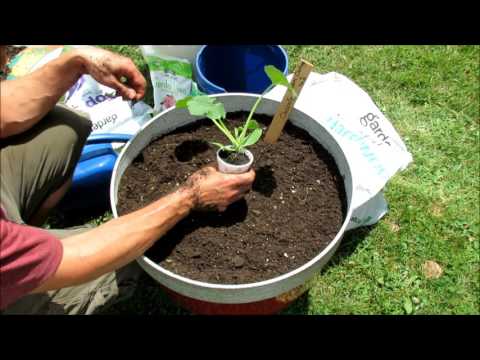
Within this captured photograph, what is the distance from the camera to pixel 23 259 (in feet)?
3.05

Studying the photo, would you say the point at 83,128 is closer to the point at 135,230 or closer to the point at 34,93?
the point at 34,93

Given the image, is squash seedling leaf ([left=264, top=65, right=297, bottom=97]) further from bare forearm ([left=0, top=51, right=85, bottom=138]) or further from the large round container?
bare forearm ([left=0, top=51, right=85, bottom=138])

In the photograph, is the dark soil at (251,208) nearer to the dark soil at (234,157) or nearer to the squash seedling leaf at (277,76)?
the dark soil at (234,157)

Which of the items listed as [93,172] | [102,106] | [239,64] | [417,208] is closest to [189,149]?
[93,172]

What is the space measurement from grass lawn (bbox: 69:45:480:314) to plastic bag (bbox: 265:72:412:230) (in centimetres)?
17

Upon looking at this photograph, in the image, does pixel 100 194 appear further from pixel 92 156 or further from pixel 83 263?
pixel 83 263

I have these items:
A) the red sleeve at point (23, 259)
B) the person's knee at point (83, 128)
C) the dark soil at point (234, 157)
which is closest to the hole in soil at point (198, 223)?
the dark soil at point (234, 157)

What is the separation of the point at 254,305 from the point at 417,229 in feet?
3.06

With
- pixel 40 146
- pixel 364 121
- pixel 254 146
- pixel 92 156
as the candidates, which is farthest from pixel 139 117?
pixel 364 121

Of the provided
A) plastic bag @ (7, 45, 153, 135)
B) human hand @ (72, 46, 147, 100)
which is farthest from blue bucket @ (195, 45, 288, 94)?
human hand @ (72, 46, 147, 100)

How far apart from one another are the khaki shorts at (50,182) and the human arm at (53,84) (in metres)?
0.05

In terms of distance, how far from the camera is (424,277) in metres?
1.75

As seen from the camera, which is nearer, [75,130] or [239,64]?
[75,130]

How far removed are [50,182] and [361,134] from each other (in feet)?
3.60
